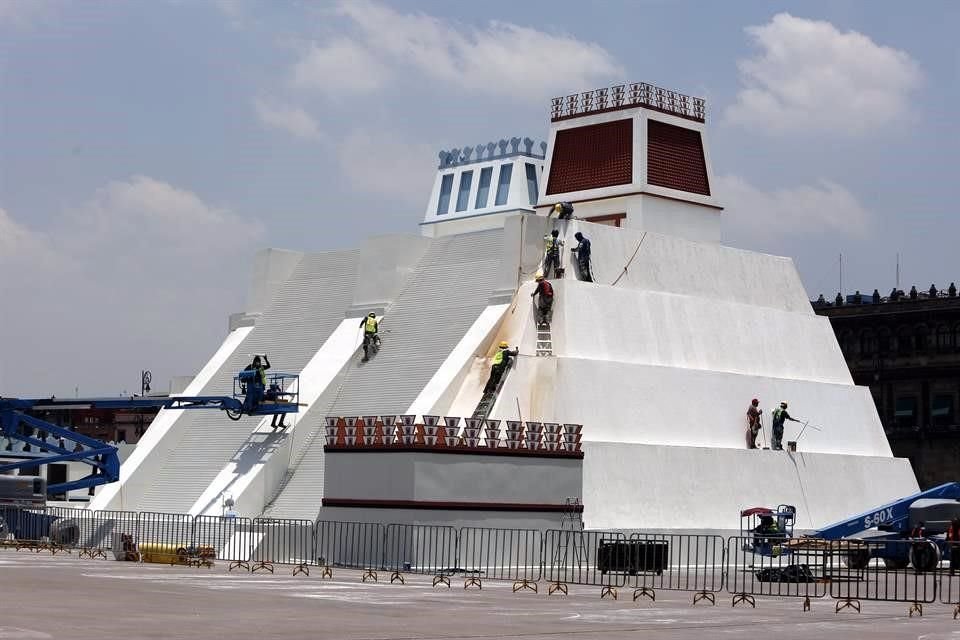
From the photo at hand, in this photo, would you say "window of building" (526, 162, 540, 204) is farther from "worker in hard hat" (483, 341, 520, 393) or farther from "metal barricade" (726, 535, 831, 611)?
"metal barricade" (726, 535, 831, 611)

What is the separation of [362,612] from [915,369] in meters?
64.7

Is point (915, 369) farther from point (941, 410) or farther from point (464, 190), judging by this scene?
point (464, 190)

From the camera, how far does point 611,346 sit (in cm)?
4484

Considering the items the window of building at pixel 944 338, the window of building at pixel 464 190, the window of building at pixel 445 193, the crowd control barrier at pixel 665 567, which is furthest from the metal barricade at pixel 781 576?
the window of building at pixel 944 338

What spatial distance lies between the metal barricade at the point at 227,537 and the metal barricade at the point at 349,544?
1900mm

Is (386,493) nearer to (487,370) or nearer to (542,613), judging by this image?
(487,370)

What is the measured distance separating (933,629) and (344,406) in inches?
949

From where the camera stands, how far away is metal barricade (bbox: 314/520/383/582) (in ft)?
121

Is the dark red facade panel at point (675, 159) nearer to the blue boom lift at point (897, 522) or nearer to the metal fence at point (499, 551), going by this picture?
the blue boom lift at point (897, 522)

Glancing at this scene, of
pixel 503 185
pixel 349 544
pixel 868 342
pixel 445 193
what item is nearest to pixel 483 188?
pixel 503 185

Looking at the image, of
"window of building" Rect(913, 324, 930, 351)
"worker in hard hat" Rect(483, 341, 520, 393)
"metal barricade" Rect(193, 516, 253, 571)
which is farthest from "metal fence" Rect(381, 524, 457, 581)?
"window of building" Rect(913, 324, 930, 351)

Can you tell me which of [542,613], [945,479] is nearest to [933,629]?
[542,613]

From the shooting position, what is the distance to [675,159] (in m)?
54.5

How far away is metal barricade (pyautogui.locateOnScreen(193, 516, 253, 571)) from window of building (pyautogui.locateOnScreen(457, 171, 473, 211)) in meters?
29.0
